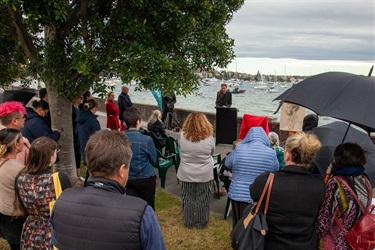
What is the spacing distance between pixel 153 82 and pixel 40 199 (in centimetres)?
227

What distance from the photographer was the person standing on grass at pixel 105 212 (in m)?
1.55

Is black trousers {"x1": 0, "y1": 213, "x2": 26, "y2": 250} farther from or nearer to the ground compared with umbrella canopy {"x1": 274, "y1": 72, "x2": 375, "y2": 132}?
nearer to the ground

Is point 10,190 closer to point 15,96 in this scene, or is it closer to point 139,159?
point 139,159

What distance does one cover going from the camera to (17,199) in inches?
105

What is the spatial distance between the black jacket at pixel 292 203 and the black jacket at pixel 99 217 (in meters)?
1.20

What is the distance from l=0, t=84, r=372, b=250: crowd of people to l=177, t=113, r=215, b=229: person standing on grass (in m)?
0.01

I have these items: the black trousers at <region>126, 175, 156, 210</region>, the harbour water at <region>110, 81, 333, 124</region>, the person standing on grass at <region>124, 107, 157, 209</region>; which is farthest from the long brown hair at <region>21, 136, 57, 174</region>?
the harbour water at <region>110, 81, 333, 124</region>

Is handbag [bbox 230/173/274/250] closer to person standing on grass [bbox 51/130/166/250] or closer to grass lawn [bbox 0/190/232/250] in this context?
person standing on grass [bbox 51/130/166/250]

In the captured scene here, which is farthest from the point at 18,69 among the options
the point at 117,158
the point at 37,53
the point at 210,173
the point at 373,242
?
the point at 373,242

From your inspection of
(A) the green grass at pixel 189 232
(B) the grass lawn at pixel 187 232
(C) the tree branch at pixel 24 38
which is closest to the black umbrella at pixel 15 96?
(C) the tree branch at pixel 24 38

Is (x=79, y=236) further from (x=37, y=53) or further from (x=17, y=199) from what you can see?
(x=37, y=53)

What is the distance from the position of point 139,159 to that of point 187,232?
4.64ft

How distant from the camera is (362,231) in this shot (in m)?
2.48

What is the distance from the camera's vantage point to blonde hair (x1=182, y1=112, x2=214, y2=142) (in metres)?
4.28
